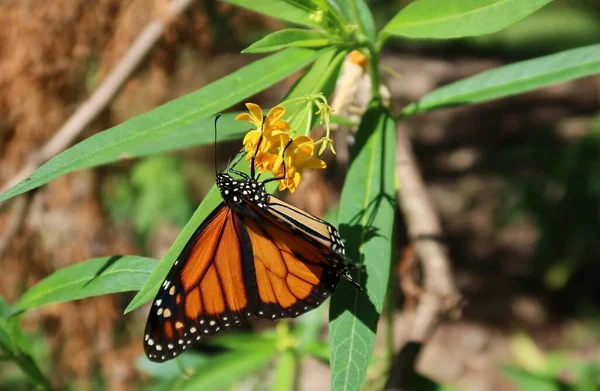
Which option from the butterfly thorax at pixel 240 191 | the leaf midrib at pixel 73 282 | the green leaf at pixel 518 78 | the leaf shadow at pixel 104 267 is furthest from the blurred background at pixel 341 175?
the leaf shadow at pixel 104 267

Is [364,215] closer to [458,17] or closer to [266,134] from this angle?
[266,134]

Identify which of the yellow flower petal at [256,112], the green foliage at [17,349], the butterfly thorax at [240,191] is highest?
the yellow flower petal at [256,112]

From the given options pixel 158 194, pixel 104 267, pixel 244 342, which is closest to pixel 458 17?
pixel 104 267

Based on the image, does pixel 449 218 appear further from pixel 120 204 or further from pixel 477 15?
pixel 477 15

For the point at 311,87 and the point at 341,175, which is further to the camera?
the point at 341,175

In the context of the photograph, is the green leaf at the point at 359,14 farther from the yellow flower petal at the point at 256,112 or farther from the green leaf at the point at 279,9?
the yellow flower petal at the point at 256,112
